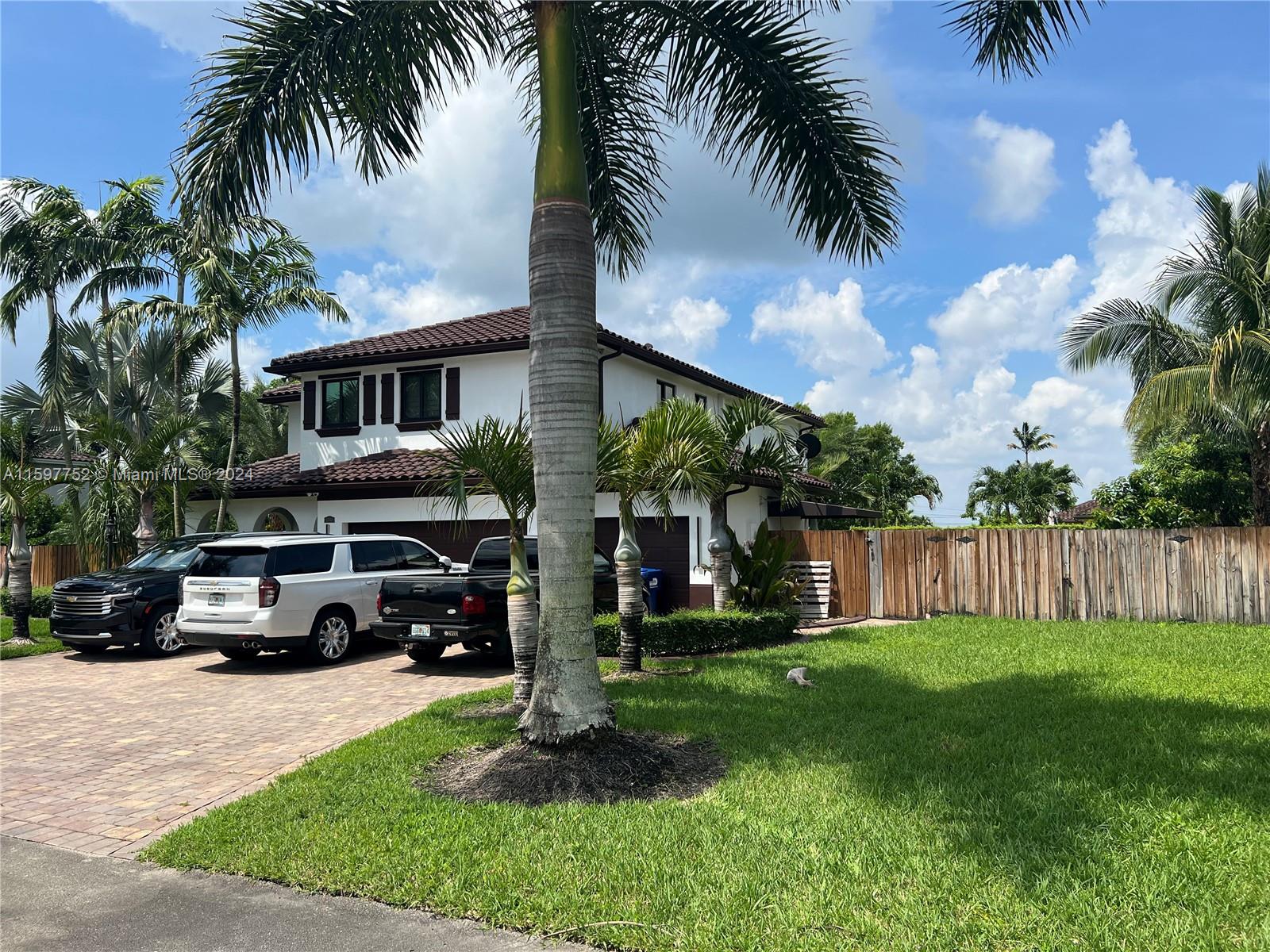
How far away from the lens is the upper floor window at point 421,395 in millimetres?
20203

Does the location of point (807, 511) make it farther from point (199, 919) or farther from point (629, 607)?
point (199, 919)

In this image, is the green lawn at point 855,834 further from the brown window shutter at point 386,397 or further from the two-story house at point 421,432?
the brown window shutter at point 386,397

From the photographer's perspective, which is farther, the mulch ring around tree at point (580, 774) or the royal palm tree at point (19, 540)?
the royal palm tree at point (19, 540)

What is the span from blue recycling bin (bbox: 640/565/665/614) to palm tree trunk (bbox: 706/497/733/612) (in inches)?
117

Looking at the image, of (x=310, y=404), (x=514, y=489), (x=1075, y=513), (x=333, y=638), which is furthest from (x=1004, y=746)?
(x=1075, y=513)

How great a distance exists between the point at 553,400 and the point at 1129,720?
5561 millimetres

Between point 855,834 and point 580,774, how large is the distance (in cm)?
204

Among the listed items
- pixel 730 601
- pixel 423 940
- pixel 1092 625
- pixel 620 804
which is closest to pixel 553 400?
pixel 620 804

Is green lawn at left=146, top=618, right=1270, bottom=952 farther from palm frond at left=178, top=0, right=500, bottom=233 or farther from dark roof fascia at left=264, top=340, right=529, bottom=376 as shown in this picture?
dark roof fascia at left=264, top=340, right=529, bottom=376

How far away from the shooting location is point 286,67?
777cm

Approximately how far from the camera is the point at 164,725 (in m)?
9.03

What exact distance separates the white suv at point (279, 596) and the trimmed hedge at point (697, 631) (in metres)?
3.77

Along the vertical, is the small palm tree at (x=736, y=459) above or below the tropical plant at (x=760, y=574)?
above

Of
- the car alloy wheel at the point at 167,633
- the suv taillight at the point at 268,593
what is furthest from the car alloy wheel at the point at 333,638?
the car alloy wheel at the point at 167,633
